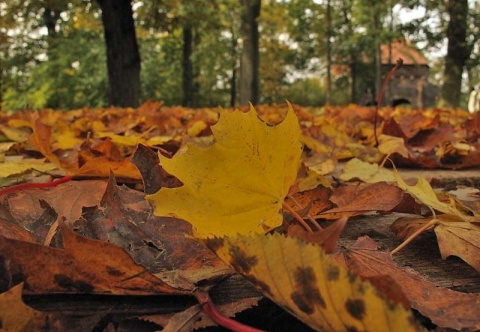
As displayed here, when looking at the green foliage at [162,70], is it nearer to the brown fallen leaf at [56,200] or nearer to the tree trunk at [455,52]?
the tree trunk at [455,52]

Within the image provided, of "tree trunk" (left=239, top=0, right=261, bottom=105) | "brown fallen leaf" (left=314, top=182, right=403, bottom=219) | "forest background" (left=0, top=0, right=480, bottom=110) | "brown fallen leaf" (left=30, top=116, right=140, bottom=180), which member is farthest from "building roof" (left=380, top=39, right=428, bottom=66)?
"brown fallen leaf" (left=314, top=182, right=403, bottom=219)

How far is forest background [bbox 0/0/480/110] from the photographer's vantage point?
360 inches

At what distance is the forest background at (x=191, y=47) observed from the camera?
913 centimetres

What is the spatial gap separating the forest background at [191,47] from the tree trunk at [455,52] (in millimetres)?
27

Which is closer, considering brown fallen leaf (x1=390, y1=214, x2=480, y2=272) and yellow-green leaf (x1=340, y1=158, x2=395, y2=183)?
brown fallen leaf (x1=390, y1=214, x2=480, y2=272)

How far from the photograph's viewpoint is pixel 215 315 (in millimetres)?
417

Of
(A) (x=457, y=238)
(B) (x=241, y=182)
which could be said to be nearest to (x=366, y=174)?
(A) (x=457, y=238)

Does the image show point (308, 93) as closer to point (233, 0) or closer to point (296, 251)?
point (233, 0)

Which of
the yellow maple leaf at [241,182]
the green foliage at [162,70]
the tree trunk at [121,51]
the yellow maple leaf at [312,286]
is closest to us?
the yellow maple leaf at [312,286]

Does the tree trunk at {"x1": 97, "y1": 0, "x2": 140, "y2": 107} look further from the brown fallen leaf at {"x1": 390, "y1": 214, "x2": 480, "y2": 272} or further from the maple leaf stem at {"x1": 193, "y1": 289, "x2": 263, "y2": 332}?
the maple leaf stem at {"x1": 193, "y1": 289, "x2": 263, "y2": 332}

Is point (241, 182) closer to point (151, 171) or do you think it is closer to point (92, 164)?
point (151, 171)

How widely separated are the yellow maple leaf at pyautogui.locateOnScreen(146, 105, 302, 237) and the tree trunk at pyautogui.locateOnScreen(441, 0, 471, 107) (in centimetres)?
1376

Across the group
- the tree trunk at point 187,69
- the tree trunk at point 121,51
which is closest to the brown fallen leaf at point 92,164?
the tree trunk at point 121,51

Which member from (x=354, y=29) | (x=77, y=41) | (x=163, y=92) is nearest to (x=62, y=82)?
(x=77, y=41)
